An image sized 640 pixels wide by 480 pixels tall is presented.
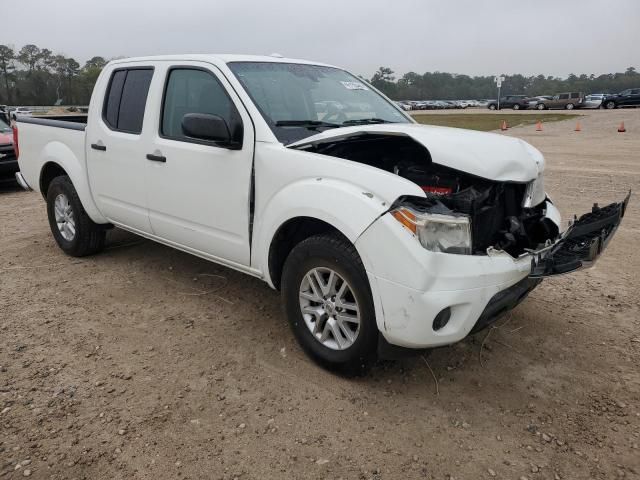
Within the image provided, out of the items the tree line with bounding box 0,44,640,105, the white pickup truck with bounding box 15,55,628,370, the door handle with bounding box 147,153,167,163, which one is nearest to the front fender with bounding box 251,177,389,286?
the white pickup truck with bounding box 15,55,628,370

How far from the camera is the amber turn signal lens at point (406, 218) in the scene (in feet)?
8.69

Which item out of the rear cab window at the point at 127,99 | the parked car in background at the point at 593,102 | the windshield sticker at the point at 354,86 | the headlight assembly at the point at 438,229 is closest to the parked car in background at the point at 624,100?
the parked car in background at the point at 593,102

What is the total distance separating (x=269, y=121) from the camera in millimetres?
3514

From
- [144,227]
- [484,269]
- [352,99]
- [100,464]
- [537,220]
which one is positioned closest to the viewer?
[100,464]

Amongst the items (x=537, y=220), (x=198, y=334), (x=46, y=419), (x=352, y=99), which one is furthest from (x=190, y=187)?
(x=537, y=220)

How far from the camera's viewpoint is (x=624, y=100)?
128 feet

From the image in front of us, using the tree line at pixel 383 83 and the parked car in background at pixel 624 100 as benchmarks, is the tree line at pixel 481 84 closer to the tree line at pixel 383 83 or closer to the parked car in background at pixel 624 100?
the tree line at pixel 383 83

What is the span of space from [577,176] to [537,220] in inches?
294

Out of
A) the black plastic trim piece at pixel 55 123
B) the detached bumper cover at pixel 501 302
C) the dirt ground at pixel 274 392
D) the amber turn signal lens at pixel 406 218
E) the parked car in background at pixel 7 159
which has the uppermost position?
the black plastic trim piece at pixel 55 123

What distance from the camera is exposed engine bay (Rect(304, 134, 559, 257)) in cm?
295

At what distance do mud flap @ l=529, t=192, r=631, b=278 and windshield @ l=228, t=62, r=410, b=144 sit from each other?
5.42 ft

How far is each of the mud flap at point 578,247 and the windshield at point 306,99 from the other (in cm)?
165

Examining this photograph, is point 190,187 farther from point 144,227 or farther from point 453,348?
point 453,348

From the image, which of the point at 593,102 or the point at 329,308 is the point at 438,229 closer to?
the point at 329,308
